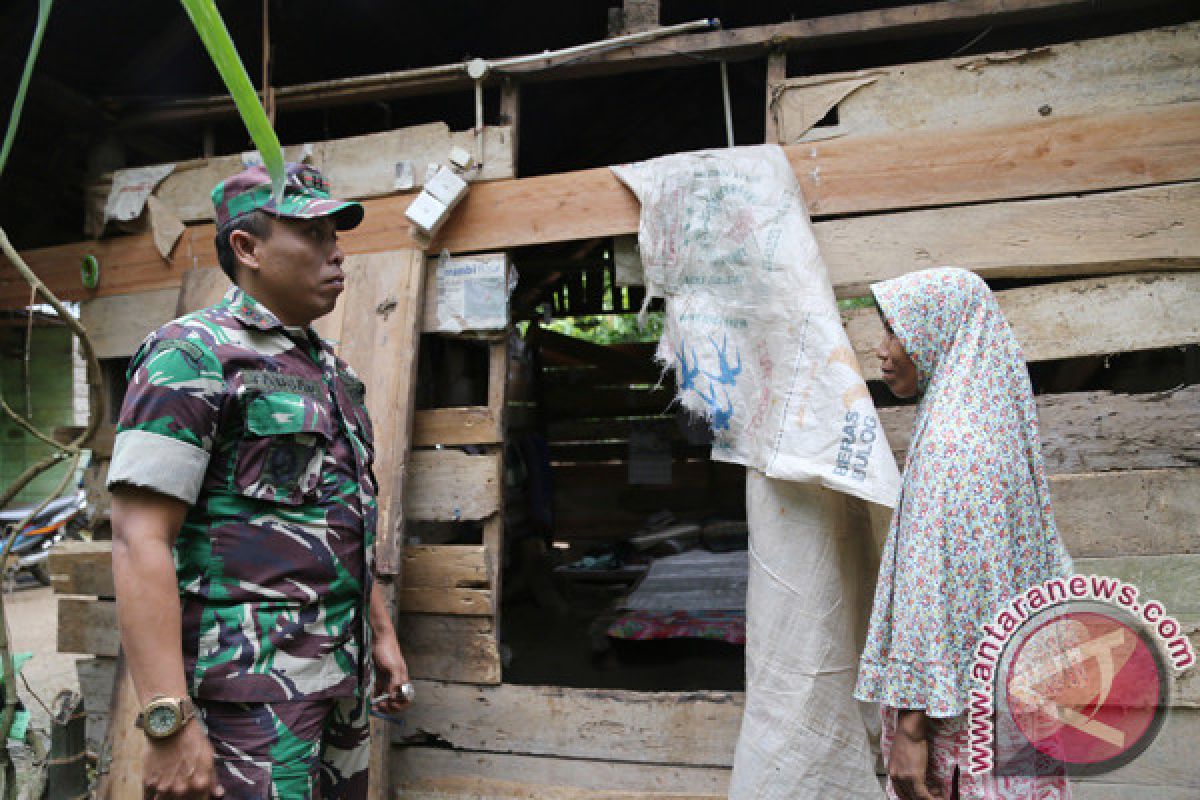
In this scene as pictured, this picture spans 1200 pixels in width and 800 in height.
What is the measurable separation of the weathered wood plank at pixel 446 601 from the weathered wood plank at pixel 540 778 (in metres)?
0.58

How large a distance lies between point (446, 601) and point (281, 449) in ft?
4.75

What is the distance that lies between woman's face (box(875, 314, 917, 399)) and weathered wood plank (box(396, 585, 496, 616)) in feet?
5.66

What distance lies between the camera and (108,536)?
353cm

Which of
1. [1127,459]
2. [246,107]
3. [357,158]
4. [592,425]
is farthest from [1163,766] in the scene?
[592,425]

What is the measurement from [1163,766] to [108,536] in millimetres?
4342

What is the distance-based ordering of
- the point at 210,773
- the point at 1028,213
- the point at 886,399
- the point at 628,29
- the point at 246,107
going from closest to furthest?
1. the point at 246,107
2. the point at 210,773
3. the point at 1028,213
4. the point at 628,29
5. the point at 886,399

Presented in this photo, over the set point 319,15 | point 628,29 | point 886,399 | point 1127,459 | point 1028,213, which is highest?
point 319,15

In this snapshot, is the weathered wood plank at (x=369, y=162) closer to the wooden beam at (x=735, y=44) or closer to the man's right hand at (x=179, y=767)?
the wooden beam at (x=735, y=44)

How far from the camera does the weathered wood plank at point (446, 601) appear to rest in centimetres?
283

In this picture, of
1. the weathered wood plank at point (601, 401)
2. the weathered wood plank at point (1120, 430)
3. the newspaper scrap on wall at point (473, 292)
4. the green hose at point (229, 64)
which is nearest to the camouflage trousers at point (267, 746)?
the green hose at point (229, 64)

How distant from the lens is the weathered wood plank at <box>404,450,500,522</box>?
2.89 m

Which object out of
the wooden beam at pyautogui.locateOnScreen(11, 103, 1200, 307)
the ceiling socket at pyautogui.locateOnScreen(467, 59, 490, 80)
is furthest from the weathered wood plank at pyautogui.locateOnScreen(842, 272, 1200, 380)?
the ceiling socket at pyautogui.locateOnScreen(467, 59, 490, 80)

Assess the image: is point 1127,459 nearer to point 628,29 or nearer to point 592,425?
point 628,29

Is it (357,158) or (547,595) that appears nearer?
(357,158)
